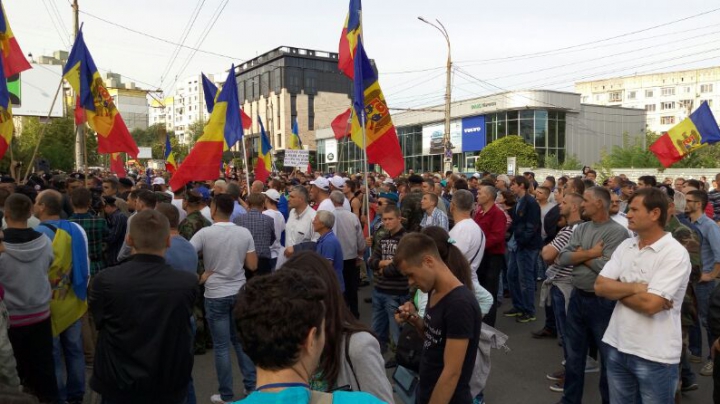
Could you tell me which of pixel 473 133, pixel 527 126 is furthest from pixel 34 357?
pixel 473 133

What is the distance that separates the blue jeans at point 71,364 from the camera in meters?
4.76

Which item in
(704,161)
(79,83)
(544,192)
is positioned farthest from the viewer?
(704,161)

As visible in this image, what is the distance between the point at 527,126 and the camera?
40375mm

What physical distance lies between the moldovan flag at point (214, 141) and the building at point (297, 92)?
6790cm

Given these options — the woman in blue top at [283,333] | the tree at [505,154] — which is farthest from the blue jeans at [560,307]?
the tree at [505,154]

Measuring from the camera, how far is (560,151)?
41.7 metres

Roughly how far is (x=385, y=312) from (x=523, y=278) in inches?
110

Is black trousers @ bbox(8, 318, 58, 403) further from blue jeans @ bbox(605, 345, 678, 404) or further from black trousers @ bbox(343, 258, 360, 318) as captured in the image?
blue jeans @ bbox(605, 345, 678, 404)

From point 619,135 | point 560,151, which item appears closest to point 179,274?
point 560,151

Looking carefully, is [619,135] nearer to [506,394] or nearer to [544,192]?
[544,192]

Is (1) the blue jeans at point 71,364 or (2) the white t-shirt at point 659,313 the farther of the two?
(1) the blue jeans at point 71,364

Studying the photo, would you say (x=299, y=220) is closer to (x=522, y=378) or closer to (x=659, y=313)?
(x=522, y=378)

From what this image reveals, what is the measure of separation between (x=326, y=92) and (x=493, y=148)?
155ft

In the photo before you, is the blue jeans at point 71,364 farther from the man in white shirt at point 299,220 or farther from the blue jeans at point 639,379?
the blue jeans at point 639,379
